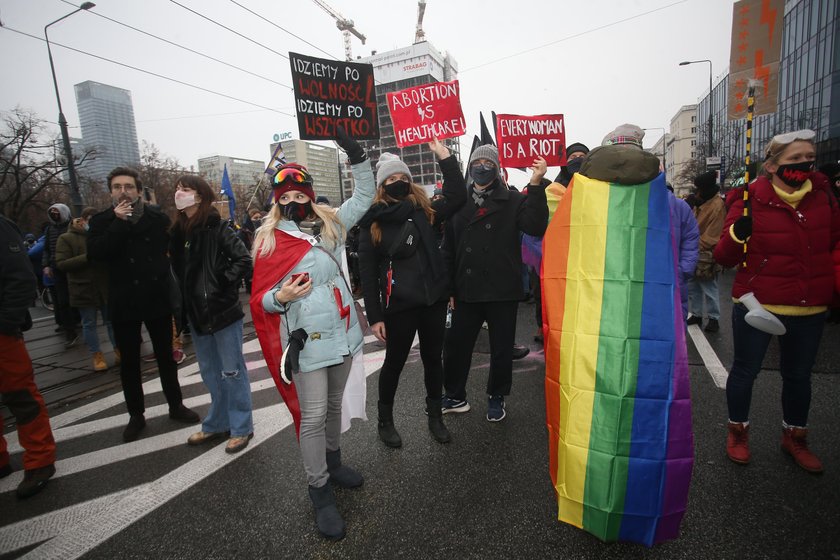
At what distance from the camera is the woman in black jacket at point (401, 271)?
3.10 meters

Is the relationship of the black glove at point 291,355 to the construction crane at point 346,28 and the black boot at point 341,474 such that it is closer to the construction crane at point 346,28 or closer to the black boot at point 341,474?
the black boot at point 341,474

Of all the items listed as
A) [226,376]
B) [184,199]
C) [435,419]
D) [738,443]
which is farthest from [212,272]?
[738,443]

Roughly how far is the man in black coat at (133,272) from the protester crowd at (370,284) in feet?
0.04

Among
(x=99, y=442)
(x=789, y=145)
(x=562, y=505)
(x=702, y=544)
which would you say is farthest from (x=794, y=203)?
(x=99, y=442)

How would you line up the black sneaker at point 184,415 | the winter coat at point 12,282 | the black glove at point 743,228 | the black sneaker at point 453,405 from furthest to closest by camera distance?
the black sneaker at point 184,415 → the black sneaker at point 453,405 → the winter coat at point 12,282 → the black glove at point 743,228

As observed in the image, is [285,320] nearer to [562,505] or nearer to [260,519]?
[260,519]

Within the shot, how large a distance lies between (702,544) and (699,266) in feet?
15.4

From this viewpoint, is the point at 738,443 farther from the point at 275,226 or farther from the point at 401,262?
the point at 275,226

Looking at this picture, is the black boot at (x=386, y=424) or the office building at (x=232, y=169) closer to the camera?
the black boot at (x=386, y=424)

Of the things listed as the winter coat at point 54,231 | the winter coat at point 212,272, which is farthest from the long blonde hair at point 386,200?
the winter coat at point 54,231

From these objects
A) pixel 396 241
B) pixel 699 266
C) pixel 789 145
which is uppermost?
pixel 789 145

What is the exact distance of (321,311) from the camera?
8.18ft

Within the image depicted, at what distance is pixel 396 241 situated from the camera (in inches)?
121

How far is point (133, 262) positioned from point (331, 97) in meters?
3.51
